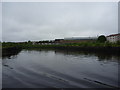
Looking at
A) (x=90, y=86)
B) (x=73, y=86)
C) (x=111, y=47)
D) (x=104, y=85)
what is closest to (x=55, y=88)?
(x=73, y=86)

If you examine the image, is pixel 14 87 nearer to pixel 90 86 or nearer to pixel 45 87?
pixel 45 87

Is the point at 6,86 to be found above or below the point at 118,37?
below

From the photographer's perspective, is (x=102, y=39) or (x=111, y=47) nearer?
(x=111, y=47)

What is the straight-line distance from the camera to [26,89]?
192 inches

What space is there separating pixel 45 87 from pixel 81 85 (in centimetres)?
178

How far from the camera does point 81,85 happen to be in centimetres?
529

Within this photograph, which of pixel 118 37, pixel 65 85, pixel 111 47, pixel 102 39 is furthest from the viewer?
pixel 118 37

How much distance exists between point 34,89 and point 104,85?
3426 mm

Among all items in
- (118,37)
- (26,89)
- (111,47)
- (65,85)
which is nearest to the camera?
(26,89)

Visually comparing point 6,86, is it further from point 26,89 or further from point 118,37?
point 118,37

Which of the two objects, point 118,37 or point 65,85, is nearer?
point 65,85

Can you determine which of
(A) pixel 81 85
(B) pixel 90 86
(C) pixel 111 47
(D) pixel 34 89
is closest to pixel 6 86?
(D) pixel 34 89

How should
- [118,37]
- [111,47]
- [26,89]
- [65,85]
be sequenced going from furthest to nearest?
1. [118,37]
2. [111,47]
3. [65,85]
4. [26,89]

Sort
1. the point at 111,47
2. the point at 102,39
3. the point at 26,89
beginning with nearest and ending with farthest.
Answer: the point at 26,89 → the point at 111,47 → the point at 102,39
